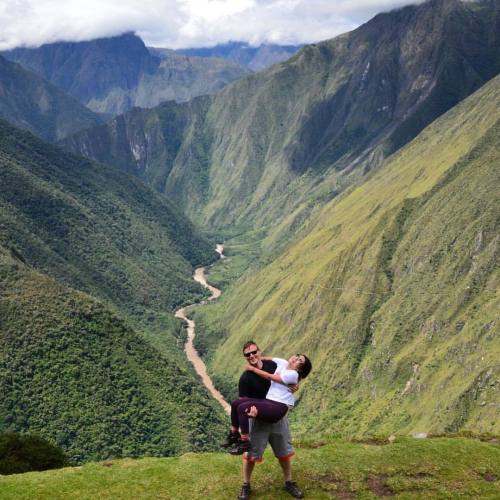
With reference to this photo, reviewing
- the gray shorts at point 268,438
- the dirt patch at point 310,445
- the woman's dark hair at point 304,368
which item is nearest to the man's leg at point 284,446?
the gray shorts at point 268,438

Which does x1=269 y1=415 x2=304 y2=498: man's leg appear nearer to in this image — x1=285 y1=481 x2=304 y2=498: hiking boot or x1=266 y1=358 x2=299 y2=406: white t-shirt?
x1=285 y1=481 x2=304 y2=498: hiking boot

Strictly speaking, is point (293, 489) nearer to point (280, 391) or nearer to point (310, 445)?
point (280, 391)

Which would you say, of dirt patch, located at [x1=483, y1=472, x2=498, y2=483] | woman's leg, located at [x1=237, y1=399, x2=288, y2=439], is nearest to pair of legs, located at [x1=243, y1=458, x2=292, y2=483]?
woman's leg, located at [x1=237, y1=399, x2=288, y2=439]

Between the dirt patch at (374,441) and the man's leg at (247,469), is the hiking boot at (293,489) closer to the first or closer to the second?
the man's leg at (247,469)

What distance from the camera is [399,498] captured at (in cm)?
3462

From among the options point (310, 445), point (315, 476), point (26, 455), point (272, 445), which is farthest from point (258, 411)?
point (26, 455)

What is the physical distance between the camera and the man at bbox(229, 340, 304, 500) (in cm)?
3125

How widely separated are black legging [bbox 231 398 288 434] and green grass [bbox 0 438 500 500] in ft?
17.9

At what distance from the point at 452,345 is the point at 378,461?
5526 inches

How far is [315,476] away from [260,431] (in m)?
7.39

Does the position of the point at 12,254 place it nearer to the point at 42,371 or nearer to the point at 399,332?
the point at 42,371

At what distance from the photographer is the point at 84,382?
5679 inches

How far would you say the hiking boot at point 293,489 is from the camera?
111 feet

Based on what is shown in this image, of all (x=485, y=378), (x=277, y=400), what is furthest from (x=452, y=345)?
(x=277, y=400)
